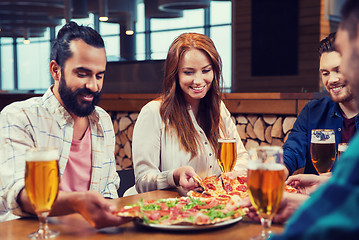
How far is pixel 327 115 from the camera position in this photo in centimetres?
263

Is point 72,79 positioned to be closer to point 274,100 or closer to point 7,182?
point 7,182

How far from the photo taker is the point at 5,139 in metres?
1.62

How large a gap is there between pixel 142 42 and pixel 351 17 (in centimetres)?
671

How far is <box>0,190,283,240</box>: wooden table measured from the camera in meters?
1.15

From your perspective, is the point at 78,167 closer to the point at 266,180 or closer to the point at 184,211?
the point at 184,211

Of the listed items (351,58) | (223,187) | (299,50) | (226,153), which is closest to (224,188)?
(223,187)

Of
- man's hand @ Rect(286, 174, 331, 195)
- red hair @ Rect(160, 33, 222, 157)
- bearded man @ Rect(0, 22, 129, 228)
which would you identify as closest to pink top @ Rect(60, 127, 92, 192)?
bearded man @ Rect(0, 22, 129, 228)

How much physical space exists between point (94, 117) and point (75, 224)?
810 millimetres

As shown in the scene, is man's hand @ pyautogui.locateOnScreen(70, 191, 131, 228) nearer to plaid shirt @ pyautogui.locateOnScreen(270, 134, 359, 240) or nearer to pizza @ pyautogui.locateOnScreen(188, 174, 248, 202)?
pizza @ pyautogui.locateOnScreen(188, 174, 248, 202)

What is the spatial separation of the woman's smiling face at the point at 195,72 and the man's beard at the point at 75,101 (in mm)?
762

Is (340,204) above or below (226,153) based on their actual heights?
above

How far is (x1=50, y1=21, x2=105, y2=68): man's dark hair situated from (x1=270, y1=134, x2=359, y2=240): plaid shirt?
1.42m

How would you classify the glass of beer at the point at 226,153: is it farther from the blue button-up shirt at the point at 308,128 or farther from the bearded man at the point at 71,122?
the blue button-up shirt at the point at 308,128

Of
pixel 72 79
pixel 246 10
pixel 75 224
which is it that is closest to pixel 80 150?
pixel 72 79
